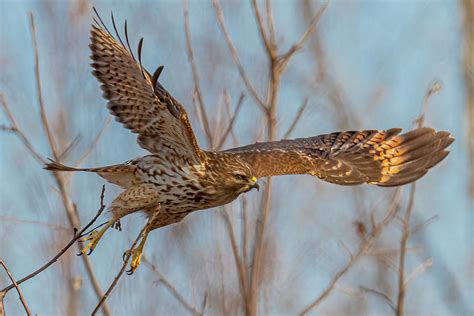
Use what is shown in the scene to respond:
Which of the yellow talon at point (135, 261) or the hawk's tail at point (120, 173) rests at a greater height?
the hawk's tail at point (120, 173)

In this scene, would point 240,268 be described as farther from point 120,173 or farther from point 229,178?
point 120,173

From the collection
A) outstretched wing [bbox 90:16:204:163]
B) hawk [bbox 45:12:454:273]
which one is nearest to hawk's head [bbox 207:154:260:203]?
hawk [bbox 45:12:454:273]

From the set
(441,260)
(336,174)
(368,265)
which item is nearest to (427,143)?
(336,174)

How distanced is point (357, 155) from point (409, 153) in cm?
42

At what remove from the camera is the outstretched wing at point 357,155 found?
5703 mm

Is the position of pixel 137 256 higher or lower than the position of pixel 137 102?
lower

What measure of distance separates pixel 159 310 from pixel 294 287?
1.05 m

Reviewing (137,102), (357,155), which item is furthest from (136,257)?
(357,155)

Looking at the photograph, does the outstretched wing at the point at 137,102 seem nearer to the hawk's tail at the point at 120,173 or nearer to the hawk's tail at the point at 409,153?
the hawk's tail at the point at 120,173

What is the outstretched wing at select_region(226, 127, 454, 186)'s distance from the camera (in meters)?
5.70

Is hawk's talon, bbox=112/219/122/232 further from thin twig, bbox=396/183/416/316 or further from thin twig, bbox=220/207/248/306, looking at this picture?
A: thin twig, bbox=396/183/416/316

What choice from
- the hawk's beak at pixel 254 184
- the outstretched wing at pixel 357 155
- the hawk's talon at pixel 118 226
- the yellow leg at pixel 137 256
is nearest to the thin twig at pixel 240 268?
the hawk's beak at pixel 254 184

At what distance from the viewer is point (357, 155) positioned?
6.42 metres

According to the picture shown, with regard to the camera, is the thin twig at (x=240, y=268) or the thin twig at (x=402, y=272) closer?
the thin twig at (x=402, y=272)
